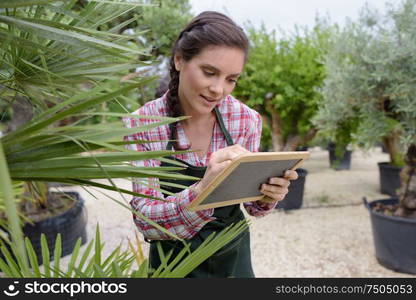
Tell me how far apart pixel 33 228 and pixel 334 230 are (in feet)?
8.74

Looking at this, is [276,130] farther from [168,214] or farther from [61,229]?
[168,214]

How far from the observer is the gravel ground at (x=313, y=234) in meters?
2.83

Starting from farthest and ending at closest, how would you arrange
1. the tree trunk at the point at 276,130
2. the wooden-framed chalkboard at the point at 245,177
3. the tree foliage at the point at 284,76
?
the tree trunk at the point at 276,130 → the tree foliage at the point at 284,76 → the wooden-framed chalkboard at the point at 245,177

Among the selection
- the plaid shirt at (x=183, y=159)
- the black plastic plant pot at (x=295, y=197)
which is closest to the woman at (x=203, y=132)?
the plaid shirt at (x=183, y=159)

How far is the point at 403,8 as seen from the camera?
2.81m

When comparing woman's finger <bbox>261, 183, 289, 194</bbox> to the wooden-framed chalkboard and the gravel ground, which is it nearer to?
the wooden-framed chalkboard

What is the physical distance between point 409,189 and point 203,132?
219 centimetres

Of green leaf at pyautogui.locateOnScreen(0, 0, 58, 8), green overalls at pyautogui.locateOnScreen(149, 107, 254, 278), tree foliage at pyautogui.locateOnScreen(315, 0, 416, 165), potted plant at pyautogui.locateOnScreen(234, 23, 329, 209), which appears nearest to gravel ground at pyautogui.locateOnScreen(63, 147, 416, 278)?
potted plant at pyautogui.locateOnScreen(234, 23, 329, 209)

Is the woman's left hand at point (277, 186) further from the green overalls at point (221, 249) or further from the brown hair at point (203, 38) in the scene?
the brown hair at point (203, 38)

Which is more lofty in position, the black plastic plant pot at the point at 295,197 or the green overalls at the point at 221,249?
the green overalls at the point at 221,249

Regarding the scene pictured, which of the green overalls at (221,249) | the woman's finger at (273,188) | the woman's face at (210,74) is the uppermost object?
the woman's face at (210,74)

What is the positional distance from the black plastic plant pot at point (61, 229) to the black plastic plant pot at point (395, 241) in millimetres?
2311

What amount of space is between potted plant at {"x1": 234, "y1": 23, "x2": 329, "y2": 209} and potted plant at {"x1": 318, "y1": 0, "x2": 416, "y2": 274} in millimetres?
781

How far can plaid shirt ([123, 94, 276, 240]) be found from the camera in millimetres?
1002
